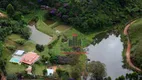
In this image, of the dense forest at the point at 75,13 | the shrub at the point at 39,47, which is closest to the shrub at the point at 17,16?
the dense forest at the point at 75,13

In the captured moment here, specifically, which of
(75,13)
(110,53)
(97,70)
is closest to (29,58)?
(97,70)

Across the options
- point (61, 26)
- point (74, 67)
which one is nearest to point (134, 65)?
point (74, 67)

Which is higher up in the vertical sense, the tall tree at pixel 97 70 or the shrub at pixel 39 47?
the shrub at pixel 39 47

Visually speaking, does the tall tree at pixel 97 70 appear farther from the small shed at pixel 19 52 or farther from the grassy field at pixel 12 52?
the small shed at pixel 19 52

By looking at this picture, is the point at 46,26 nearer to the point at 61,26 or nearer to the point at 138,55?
the point at 61,26

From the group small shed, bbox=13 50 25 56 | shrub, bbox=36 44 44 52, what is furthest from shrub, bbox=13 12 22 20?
small shed, bbox=13 50 25 56

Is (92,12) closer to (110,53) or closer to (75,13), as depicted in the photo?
(75,13)

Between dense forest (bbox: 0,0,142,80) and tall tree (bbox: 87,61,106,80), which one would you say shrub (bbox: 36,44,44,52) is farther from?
tall tree (bbox: 87,61,106,80)
